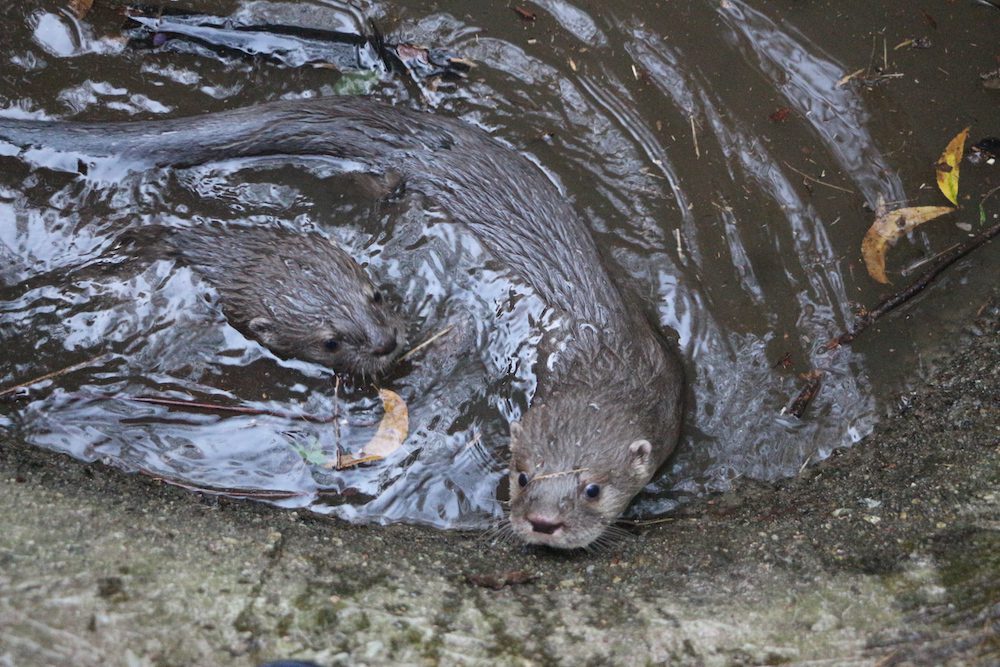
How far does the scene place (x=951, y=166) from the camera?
4.06m

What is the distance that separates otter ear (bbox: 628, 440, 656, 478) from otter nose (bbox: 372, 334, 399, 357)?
3.68 feet

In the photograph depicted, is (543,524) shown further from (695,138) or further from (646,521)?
(695,138)

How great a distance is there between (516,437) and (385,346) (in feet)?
2.33

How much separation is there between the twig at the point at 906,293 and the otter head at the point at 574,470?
0.99m

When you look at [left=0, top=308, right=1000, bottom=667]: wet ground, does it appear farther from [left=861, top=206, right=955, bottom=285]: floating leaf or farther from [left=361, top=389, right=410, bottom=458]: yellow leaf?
[left=861, top=206, right=955, bottom=285]: floating leaf

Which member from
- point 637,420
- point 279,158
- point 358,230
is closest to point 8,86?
point 279,158

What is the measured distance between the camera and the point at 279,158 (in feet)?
13.8

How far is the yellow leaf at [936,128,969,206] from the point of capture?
4.04 meters

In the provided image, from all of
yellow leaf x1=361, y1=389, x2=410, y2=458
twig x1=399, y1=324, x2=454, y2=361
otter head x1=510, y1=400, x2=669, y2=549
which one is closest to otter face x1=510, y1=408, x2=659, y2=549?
otter head x1=510, y1=400, x2=669, y2=549

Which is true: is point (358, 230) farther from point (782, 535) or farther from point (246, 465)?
point (782, 535)

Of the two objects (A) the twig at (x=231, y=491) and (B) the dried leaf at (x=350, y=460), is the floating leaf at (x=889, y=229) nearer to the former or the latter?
(B) the dried leaf at (x=350, y=460)

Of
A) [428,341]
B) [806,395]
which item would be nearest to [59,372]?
[428,341]

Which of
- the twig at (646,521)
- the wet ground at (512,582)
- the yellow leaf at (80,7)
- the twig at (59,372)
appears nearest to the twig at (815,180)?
the wet ground at (512,582)

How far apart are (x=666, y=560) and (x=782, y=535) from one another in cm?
41
